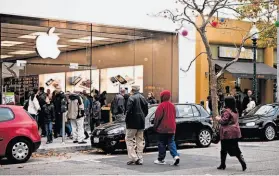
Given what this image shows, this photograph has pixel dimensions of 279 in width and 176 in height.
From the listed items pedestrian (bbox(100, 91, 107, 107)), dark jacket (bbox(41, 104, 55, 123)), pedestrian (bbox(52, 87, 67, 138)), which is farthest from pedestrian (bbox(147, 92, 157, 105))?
dark jacket (bbox(41, 104, 55, 123))

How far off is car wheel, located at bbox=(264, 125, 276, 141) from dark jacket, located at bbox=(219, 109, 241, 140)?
743cm

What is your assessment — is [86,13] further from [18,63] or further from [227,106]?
[227,106]

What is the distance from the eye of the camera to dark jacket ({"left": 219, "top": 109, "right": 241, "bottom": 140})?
10.2m

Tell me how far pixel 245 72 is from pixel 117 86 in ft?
23.2

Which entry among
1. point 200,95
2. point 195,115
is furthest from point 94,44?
point 195,115

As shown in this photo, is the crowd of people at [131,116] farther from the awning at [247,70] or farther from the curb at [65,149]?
the awning at [247,70]

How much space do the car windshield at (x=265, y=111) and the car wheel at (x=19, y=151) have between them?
9312mm

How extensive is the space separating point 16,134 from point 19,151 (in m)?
0.45

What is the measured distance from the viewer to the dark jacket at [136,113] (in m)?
11.1

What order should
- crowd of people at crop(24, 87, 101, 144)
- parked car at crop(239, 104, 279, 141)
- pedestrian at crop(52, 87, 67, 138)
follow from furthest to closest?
parked car at crop(239, 104, 279, 141) < pedestrian at crop(52, 87, 67, 138) < crowd of people at crop(24, 87, 101, 144)

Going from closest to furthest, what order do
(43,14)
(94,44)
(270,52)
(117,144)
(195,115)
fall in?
(117,144) < (195,115) < (43,14) < (94,44) < (270,52)

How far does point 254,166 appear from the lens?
36.1 feet

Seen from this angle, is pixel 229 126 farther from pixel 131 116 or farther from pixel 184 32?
pixel 184 32

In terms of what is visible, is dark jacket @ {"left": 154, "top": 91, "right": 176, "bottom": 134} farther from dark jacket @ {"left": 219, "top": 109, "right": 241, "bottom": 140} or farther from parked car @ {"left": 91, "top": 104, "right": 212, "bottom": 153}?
parked car @ {"left": 91, "top": 104, "right": 212, "bottom": 153}
